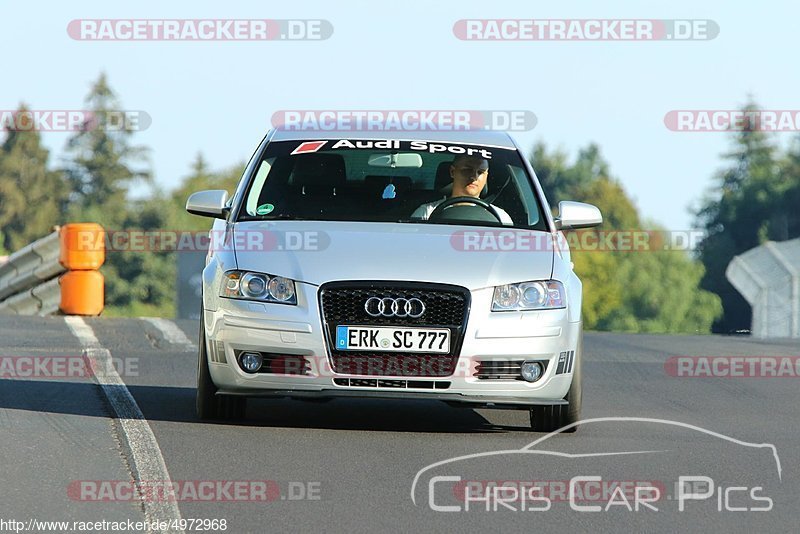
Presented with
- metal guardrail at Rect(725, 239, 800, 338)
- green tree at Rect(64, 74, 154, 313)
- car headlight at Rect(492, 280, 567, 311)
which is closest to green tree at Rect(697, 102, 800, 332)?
green tree at Rect(64, 74, 154, 313)

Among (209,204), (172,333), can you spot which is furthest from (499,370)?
(172,333)

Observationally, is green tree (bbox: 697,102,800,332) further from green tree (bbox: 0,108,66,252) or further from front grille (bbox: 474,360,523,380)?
front grille (bbox: 474,360,523,380)

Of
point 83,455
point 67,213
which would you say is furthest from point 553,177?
point 83,455

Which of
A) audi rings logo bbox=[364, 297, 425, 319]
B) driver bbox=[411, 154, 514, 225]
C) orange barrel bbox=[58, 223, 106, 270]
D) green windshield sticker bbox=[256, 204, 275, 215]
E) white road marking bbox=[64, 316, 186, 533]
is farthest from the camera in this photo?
orange barrel bbox=[58, 223, 106, 270]

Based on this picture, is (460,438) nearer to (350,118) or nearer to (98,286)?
(350,118)

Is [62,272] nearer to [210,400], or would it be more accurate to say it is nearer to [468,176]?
[468,176]

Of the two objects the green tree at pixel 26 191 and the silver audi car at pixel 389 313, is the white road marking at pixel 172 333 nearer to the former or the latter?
the silver audi car at pixel 389 313

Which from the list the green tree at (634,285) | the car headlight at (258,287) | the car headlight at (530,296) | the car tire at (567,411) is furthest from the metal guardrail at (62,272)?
the green tree at (634,285)

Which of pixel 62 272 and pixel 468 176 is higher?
pixel 468 176

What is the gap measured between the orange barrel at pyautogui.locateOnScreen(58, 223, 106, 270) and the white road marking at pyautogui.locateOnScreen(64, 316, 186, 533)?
5.52 meters

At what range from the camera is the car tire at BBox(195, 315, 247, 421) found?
8.84 m

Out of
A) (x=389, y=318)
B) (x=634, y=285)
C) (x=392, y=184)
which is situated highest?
(x=392, y=184)

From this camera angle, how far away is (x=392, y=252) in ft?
28.2

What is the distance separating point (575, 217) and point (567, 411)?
1524mm
